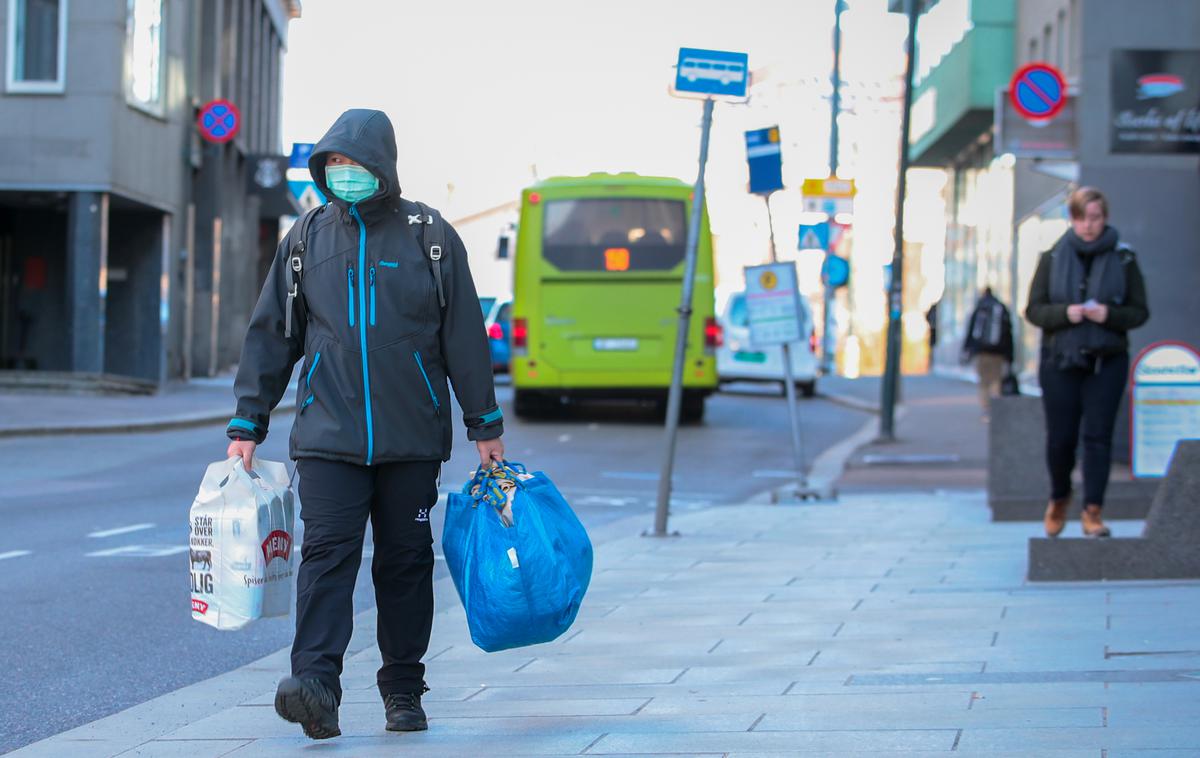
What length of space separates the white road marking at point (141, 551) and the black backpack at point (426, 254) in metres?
5.23

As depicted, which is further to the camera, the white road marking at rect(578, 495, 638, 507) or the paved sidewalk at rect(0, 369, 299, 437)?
the paved sidewalk at rect(0, 369, 299, 437)

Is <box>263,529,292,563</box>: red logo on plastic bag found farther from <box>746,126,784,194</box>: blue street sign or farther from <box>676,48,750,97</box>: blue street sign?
<box>746,126,784,194</box>: blue street sign

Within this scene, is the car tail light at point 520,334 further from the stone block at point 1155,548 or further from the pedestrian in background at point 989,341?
the stone block at point 1155,548

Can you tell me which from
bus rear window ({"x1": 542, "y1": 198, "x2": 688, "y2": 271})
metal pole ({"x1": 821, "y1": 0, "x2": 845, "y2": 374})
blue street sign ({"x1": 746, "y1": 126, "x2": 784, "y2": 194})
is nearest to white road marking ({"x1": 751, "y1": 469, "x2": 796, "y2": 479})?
blue street sign ({"x1": 746, "y1": 126, "x2": 784, "y2": 194})

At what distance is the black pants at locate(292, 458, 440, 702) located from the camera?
Result: 201 inches

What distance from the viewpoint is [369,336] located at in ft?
17.0

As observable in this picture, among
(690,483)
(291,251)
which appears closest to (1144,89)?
(690,483)

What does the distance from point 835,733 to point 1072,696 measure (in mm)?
852

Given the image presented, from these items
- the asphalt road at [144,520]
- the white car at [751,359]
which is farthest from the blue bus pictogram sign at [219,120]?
the white car at [751,359]

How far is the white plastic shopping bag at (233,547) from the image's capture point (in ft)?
17.1

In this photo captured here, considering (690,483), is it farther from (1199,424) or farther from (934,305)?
(934,305)

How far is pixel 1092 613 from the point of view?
746cm

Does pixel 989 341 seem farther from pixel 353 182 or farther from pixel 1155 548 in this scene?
pixel 353 182

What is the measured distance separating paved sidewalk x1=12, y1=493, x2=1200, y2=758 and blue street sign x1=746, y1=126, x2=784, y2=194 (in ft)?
17.0
